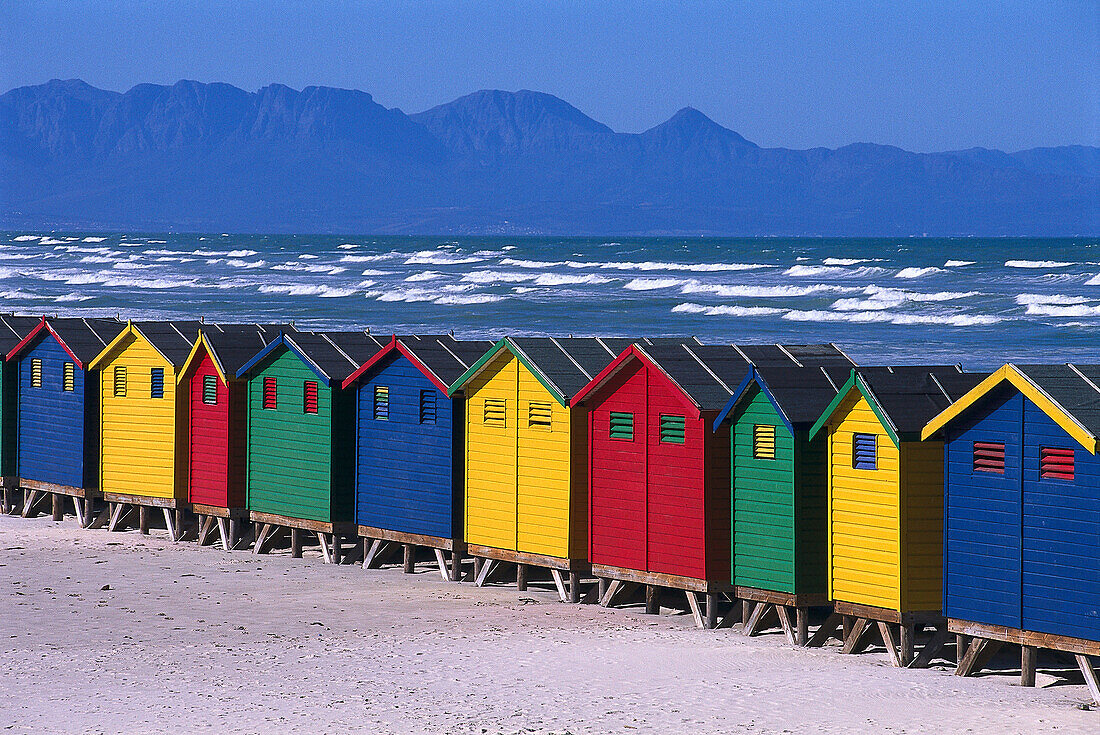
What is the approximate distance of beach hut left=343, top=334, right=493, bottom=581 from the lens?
23.0 metres

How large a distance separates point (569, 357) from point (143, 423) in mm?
8555

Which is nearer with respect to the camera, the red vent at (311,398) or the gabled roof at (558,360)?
the gabled roof at (558,360)

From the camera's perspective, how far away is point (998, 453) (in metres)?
16.9

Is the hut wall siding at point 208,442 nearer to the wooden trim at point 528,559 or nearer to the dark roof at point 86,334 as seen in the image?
the dark roof at point 86,334

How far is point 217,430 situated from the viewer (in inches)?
1035

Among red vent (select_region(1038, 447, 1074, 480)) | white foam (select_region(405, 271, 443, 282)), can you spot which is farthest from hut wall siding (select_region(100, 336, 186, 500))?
white foam (select_region(405, 271, 443, 282))

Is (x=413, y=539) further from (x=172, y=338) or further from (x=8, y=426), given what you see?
(x=8, y=426)

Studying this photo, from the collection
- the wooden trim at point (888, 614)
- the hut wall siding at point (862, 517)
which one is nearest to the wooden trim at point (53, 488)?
the hut wall siding at point (862, 517)

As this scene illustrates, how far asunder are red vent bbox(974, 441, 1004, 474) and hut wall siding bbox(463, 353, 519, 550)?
7.07m

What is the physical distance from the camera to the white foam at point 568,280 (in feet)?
378

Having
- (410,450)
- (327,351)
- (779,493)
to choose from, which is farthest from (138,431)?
(779,493)

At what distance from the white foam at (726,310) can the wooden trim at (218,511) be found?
62.3 metres

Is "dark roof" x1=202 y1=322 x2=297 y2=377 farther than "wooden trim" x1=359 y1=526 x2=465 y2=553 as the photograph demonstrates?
Yes

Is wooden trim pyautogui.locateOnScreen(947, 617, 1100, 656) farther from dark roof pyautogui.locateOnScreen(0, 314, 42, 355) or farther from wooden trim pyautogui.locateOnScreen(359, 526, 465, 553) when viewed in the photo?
dark roof pyautogui.locateOnScreen(0, 314, 42, 355)
